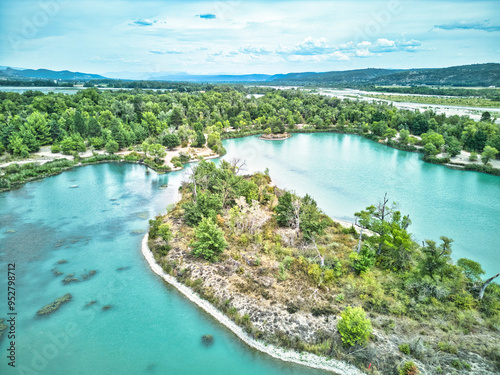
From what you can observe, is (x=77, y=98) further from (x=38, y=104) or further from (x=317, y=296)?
(x=317, y=296)

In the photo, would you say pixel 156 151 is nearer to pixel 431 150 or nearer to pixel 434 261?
pixel 434 261

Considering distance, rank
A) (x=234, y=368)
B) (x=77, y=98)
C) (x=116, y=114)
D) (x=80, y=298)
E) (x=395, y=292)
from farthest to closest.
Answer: (x=77, y=98) < (x=116, y=114) < (x=80, y=298) < (x=395, y=292) < (x=234, y=368)

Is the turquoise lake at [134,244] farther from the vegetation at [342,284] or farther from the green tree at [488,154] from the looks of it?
the green tree at [488,154]

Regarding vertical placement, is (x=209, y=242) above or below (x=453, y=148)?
below

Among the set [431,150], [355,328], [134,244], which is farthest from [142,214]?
[431,150]

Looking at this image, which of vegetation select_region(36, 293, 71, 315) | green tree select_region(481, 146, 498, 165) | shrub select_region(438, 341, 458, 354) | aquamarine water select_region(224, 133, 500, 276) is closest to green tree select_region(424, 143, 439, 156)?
aquamarine water select_region(224, 133, 500, 276)

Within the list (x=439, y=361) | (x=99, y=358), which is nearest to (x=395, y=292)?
(x=439, y=361)

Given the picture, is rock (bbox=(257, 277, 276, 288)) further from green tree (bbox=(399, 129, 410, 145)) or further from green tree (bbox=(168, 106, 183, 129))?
green tree (bbox=(168, 106, 183, 129))
